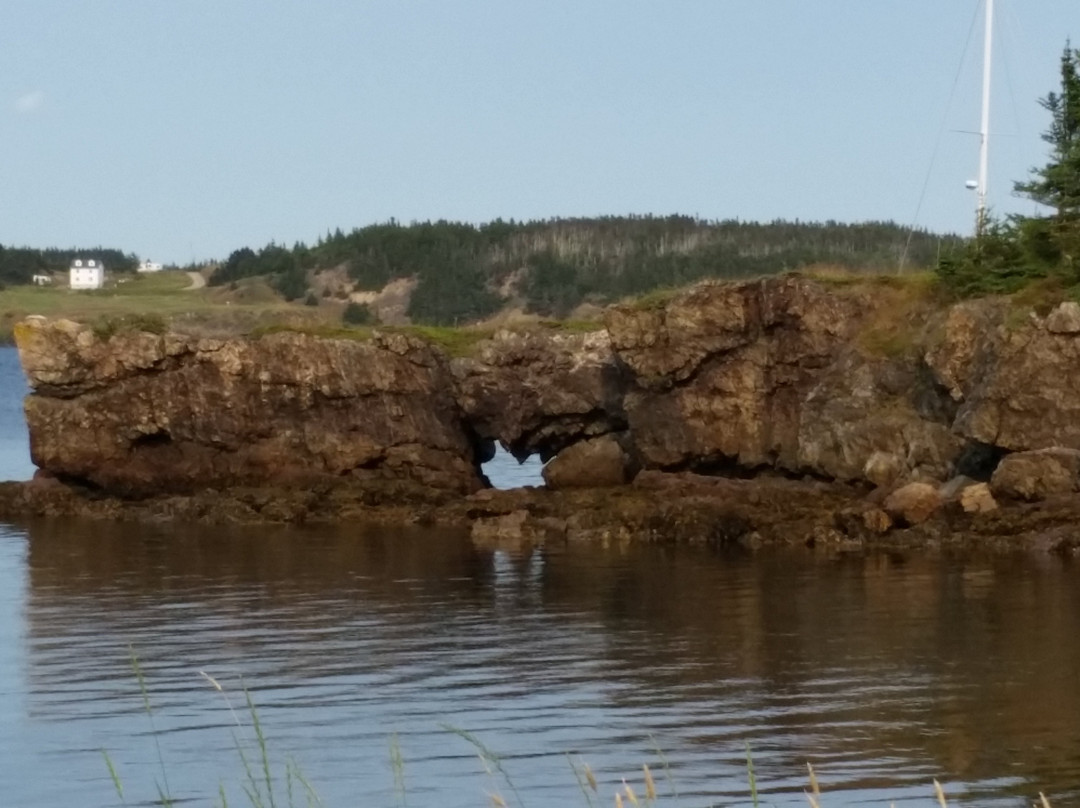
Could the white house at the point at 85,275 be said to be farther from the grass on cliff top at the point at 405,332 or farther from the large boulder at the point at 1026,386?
the large boulder at the point at 1026,386

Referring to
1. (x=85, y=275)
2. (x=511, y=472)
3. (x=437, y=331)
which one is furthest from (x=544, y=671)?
(x=85, y=275)

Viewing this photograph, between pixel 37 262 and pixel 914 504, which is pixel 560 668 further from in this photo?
pixel 37 262

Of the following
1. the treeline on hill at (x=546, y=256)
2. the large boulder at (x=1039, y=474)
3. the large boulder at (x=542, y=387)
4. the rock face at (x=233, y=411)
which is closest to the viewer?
the large boulder at (x=1039, y=474)

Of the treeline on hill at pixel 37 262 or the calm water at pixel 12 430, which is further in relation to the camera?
the treeline on hill at pixel 37 262

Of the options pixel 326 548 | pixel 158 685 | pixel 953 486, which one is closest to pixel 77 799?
pixel 158 685

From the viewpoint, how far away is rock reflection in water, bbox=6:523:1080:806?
1459 cm

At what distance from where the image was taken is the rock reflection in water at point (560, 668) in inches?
574

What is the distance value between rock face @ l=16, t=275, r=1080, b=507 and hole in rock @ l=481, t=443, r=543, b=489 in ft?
21.1

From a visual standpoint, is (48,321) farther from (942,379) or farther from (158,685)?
(158,685)

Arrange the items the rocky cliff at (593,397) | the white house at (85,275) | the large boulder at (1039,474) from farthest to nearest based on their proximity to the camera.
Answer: the white house at (85,275), the rocky cliff at (593,397), the large boulder at (1039,474)

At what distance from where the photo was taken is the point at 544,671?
1950cm

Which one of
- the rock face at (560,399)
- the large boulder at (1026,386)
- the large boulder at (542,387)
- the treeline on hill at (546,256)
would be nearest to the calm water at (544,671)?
the large boulder at (1026,386)

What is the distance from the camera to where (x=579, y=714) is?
1700cm

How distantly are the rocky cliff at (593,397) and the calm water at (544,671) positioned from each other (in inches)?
197
